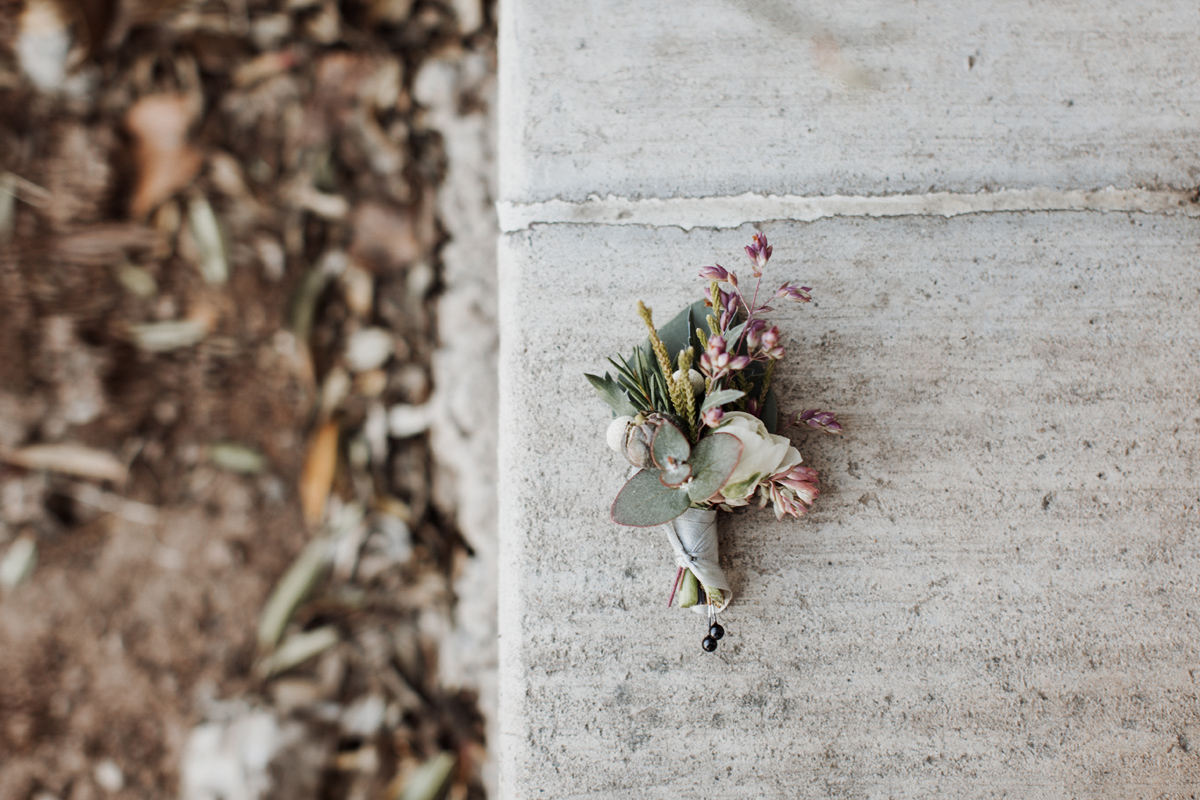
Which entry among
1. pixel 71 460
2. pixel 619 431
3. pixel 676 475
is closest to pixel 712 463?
pixel 676 475

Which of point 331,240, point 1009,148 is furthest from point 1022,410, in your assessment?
point 331,240

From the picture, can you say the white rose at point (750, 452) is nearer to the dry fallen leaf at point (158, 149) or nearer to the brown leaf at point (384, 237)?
the brown leaf at point (384, 237)

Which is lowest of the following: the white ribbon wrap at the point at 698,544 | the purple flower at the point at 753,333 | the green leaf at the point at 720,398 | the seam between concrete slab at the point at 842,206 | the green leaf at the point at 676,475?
the white ribbon wrap at the point at 698,544

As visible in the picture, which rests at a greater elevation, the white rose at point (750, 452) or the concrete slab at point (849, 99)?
the concrete slab at point (849, 99)

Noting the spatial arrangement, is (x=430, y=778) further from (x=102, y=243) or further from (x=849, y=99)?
(x=849, y=99)

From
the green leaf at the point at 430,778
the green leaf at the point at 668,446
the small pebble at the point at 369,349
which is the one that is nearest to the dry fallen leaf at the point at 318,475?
the small pebble at the point at 369,349
